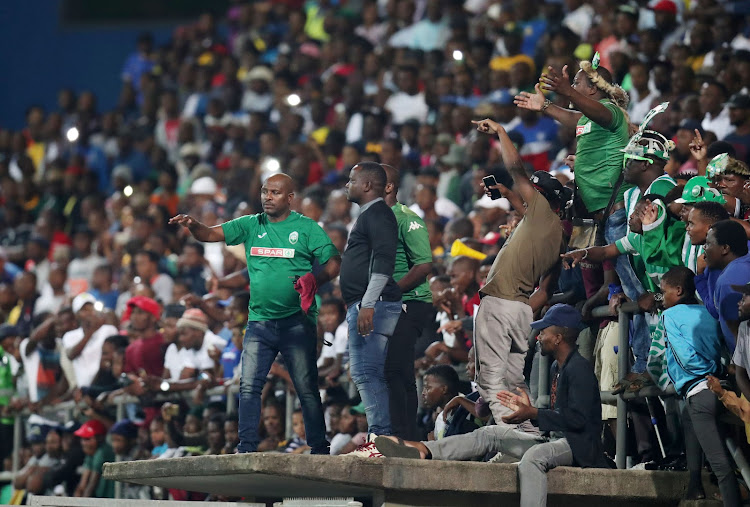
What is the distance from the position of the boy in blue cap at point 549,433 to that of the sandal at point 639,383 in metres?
0.29

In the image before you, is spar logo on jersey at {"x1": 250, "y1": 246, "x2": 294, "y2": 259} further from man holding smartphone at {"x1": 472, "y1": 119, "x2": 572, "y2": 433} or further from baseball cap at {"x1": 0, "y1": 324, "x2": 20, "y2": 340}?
baseball cap at {"x1": 0, "y1": 324, "x2": 20, "y2": 340}

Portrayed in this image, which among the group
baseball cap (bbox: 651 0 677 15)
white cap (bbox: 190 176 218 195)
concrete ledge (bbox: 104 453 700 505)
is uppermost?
baseball cap (bbox: 651 0 677 15)

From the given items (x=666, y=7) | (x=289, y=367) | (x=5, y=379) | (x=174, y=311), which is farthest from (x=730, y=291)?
(x=5, y=379)

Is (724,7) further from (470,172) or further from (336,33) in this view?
(336,33)

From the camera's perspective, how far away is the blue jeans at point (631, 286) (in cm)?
744

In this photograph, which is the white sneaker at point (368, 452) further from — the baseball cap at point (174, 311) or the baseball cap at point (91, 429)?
the baseball cap at point (91, 429)

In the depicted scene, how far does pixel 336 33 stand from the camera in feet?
55.4

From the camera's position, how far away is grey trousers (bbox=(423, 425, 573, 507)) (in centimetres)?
669

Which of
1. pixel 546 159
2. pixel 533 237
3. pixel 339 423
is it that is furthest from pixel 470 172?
pixel 533 237

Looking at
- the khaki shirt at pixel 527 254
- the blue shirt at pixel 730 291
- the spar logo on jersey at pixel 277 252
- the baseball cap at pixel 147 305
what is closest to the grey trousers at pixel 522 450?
the khaki shirt at pixel 527 254

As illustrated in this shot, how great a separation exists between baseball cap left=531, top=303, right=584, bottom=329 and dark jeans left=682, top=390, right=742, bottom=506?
800 millimetres

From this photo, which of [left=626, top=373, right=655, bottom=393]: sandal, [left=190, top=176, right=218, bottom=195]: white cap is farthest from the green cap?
[left=190, top=176, right=218, bottom=195]: white cap

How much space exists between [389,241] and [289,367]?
100cm

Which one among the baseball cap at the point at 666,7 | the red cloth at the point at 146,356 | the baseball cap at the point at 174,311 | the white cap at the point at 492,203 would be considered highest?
the baseball cap at the point at 666,7
